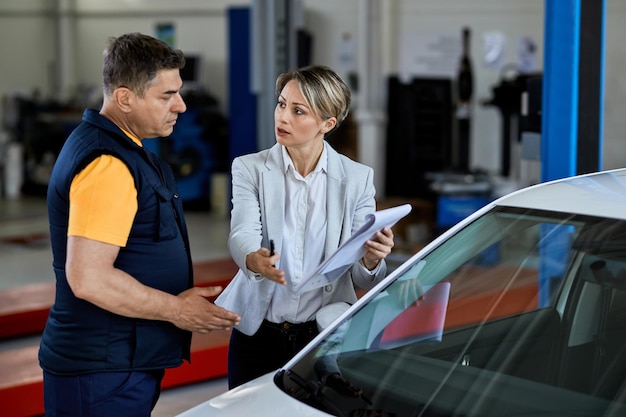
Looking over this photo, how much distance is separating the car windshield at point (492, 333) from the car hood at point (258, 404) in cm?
3

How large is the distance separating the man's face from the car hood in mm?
648

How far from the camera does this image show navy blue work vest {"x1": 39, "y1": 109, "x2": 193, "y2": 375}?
2.12 metres

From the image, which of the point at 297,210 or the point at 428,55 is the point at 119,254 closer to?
the point at 297,210

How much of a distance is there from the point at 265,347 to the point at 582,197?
963 millimetres

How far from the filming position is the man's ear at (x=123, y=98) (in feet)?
6.98

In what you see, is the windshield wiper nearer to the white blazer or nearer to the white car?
the white car

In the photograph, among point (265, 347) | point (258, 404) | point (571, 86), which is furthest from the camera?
point (571, 86)

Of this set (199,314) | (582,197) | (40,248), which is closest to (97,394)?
(199,314)

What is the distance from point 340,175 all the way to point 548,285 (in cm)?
62

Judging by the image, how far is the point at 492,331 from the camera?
2.14 m

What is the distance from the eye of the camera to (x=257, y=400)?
1983 mm

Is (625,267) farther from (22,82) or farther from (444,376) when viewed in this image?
(22,82)

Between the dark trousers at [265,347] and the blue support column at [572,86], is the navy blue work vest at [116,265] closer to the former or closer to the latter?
the dark trousers at [265,347]

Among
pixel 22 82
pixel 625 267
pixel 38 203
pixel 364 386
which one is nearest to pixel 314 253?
pixel 364 386
